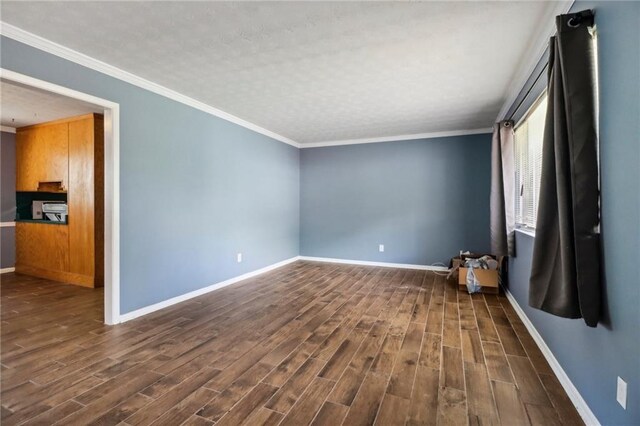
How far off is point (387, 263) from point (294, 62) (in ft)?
13.1

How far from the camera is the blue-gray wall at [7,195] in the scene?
5113 mm

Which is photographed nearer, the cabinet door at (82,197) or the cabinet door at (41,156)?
the cabinet door at (82,197)

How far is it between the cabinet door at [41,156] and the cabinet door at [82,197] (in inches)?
8.2

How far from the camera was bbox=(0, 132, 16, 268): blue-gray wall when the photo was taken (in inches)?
201

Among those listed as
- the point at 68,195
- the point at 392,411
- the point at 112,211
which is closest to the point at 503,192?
the point at 392,411

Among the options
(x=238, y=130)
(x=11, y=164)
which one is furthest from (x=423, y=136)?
(x=11, y=164)

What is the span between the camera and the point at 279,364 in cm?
221

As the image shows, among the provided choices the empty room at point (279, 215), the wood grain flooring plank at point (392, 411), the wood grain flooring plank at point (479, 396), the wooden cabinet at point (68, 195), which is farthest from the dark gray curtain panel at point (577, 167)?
the wooden cabinet at point (68, 195)

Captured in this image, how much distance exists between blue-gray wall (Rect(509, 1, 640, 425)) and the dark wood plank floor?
395 millimetres

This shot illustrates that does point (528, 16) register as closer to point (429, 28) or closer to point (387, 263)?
point (429, 28)

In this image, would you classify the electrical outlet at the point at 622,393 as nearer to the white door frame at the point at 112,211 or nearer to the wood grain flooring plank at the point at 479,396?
the wood grain flooring plank at the point at 479,396

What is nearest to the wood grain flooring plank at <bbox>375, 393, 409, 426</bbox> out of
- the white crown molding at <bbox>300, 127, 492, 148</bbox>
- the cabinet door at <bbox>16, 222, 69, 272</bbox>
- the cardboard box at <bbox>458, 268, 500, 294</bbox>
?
the cardboard box at <bbox>458, 268, 500, 294</bbox>

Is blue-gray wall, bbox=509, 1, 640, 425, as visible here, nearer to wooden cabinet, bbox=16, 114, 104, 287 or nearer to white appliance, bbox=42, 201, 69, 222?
wooden cabinet, bbox=16, 114, 104, 287

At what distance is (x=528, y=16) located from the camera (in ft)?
6.66
